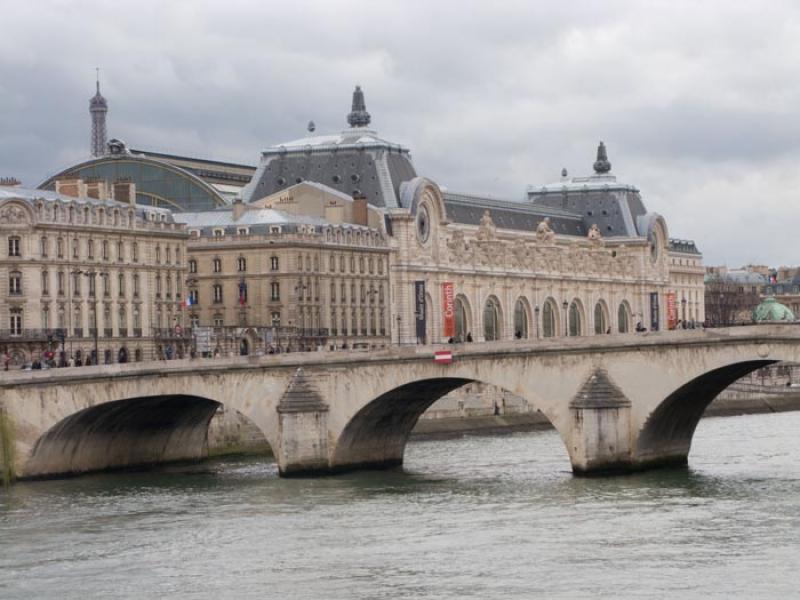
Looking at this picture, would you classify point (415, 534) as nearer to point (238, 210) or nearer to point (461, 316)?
point (238, 210)

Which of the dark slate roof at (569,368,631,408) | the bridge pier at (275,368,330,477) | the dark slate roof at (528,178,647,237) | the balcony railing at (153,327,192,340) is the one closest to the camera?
the dark slate roof at (569,368,631,408)

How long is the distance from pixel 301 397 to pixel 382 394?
9.01 ft

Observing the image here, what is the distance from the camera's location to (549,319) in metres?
171

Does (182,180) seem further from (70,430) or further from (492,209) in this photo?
(70,430)

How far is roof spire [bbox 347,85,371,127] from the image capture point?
164m

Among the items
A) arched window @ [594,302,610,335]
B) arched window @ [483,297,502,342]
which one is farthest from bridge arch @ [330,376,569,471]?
arched window @ [594,302,610,335]

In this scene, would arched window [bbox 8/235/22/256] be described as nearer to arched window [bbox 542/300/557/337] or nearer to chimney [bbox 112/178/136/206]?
chimney [bbox 112/178/136/206]

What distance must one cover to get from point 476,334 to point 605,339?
75279mm

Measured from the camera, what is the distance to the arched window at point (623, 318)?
184 meters

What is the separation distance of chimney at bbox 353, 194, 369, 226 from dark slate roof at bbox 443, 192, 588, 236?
16.6 meters

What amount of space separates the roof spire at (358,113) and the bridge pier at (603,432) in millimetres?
83472

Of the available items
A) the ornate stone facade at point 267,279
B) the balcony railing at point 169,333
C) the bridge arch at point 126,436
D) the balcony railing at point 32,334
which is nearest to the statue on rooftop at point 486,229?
the ornate stone facade at point 267,279

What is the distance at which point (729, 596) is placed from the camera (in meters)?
56.2

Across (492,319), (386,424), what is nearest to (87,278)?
(386,424)
